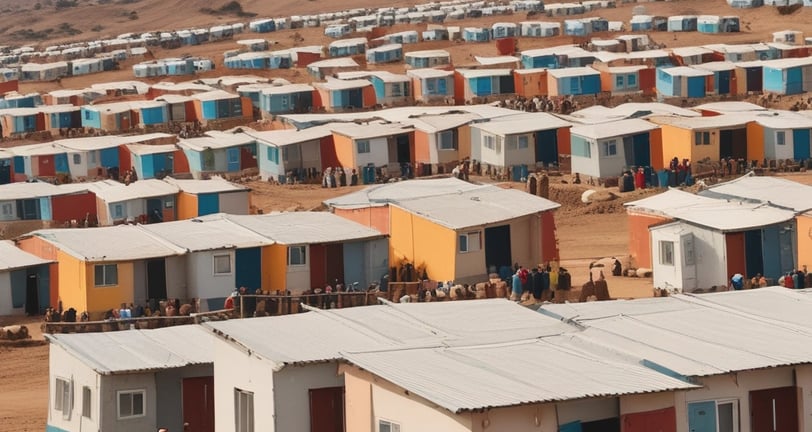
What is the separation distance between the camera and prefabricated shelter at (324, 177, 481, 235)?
1465 inches

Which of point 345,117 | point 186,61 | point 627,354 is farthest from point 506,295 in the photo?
point 186,61

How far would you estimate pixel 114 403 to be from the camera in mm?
22516

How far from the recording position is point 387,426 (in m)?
18.7

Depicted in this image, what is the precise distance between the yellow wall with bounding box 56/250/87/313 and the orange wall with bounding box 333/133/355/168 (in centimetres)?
2033

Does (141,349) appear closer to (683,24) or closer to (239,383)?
(239,383)

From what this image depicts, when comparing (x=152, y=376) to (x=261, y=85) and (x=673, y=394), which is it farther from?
(x=261, y=85)

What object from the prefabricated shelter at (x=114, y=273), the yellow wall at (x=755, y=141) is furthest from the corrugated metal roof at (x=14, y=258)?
the yellow wall at (x=755, y=141)

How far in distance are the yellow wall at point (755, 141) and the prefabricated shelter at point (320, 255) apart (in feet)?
60.8

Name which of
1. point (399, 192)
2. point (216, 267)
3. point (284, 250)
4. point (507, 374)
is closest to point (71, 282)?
point (216, 267)

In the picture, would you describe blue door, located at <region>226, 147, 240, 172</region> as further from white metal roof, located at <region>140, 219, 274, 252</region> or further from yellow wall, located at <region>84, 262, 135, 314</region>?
yellow wall, located at <region>84, 262, 135, 314</region>

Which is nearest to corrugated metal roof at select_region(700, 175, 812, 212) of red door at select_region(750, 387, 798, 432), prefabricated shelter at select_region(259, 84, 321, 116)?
red door at select_region(750, 387, 798, 432)

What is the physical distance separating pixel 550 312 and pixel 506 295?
33.4ft

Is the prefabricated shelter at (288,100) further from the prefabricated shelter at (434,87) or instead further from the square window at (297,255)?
A: the square window at (297,255)

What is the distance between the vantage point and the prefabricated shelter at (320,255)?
34.9m
